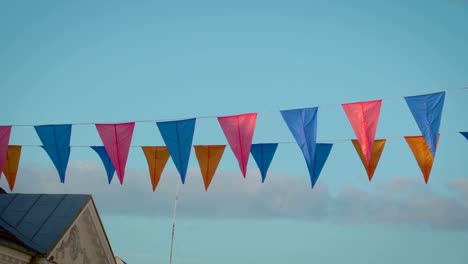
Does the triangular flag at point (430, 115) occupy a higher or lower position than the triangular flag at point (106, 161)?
lower

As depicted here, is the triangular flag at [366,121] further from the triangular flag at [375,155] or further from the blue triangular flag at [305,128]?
the triangular flag at [375,155]

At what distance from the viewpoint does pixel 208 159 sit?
15172 millimetres

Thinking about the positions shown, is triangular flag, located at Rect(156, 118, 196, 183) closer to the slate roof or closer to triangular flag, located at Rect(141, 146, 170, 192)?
triangular flag, located at Rect(141, 146, 170, 192)

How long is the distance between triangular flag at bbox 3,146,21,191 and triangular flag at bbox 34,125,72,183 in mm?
1938

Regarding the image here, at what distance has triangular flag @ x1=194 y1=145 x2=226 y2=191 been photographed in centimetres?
1508

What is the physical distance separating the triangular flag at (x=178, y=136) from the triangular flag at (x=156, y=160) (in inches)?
63.7

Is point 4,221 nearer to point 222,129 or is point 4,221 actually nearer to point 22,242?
point 22,242

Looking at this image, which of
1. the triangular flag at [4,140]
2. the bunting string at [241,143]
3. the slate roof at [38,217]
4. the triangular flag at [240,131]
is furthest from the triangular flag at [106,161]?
the triangular flag at [240,131]

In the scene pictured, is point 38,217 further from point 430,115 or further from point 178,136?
point 430,115

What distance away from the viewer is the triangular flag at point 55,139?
48.6 feet

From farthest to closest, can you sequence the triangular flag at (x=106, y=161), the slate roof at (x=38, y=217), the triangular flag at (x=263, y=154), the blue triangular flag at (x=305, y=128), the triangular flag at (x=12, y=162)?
the triangular flag at (x=12, y=162) < the slate roof at (x=38, y=217) < the triangular flag at (x=106, y=161) < the triangular flag at (x=263, y=154) < the blue triangular flag at (x=305, y=128)

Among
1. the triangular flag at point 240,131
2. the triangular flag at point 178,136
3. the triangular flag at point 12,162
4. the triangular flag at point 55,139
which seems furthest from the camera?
the triangular flag at point 12,162

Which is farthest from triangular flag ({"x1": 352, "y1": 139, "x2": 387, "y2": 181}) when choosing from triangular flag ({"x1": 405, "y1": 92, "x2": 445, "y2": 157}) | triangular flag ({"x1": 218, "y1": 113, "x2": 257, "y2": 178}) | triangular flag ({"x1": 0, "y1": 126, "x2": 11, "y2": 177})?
triangular flag ({"x1": 0, "y1": 126, "x2": 11, "y2": 177})

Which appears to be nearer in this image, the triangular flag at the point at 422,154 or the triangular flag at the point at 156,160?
the triangular flag at the point at 422,154
